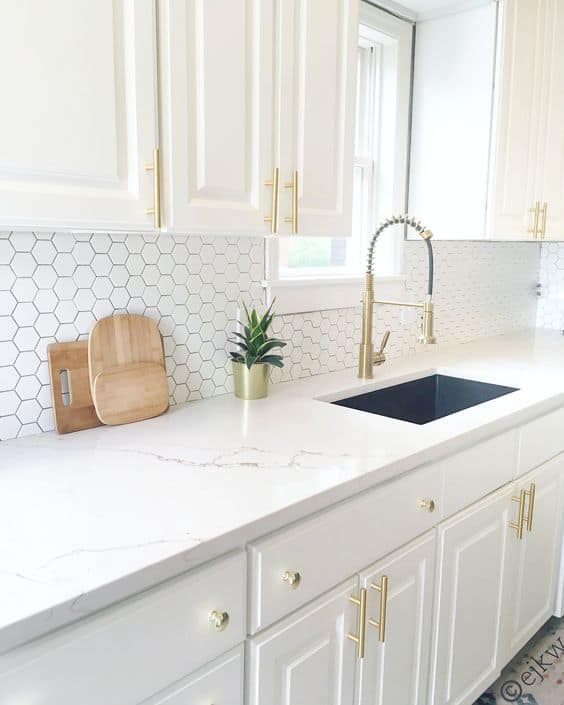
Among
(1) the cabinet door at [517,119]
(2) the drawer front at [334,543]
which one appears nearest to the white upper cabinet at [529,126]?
(1) the cabinet door at [517,119]

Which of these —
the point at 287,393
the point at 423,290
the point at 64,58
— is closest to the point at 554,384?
the point at 423,290

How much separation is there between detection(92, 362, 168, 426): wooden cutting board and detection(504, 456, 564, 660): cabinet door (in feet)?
3.44

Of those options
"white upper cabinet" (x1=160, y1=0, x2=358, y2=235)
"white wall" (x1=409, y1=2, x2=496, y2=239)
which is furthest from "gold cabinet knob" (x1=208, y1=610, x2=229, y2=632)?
"white wall" (x1=409, y1=2, x2=496, y2=239)

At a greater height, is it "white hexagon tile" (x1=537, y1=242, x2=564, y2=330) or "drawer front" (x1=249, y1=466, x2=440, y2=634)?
"white hexagon tile" (x1=537, y1=242, x2=564, y2=330)

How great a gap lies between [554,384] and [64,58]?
67.1 inches

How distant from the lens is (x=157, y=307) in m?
1.65

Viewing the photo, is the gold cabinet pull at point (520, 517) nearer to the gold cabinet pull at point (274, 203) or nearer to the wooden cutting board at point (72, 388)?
the gold cabinet pull at point (274, 203)

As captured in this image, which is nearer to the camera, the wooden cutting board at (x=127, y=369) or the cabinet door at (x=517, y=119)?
the wooden cutting board at (x=127, y=369)

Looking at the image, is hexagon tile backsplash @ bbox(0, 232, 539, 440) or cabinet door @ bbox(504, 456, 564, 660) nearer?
hexagon tile backsplash @ bbox(0, 232, 539, 440)

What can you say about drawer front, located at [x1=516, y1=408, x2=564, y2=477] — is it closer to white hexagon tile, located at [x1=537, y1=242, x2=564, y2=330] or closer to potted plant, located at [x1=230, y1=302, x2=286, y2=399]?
potted plant, located at [x1=230, y1=302, x2=286, y2=399]

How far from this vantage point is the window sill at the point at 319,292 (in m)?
1.99

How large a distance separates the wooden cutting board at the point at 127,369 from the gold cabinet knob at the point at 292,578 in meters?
0.59

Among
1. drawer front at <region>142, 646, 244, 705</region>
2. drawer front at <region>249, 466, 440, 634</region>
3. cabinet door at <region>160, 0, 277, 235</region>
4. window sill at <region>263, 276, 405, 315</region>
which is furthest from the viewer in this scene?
window sill at <region>263, 276, 405, 315</region>

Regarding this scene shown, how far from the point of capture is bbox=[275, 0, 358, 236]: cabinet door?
4.72 feet
